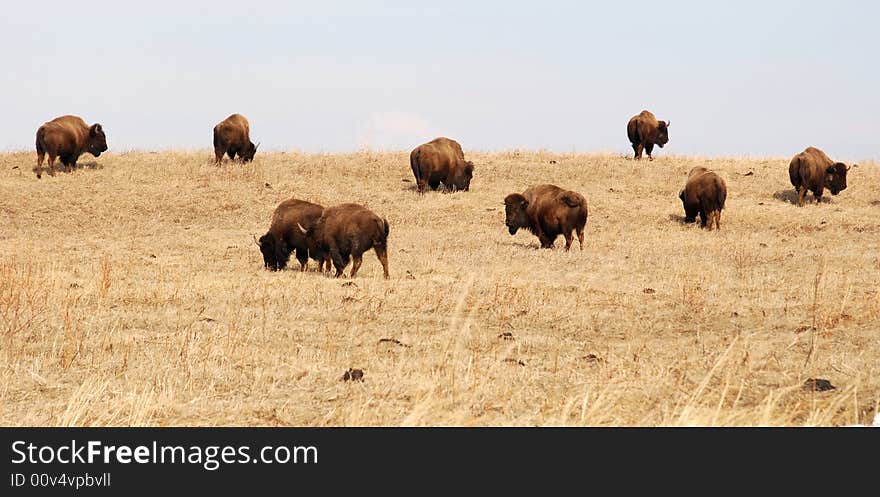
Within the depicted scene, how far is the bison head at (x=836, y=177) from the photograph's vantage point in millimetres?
28344

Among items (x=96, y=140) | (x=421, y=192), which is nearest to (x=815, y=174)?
(x=421, y=192)

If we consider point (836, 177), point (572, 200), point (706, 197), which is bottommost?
point (706, 197)

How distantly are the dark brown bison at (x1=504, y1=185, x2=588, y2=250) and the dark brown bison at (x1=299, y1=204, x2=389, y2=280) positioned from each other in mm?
5459

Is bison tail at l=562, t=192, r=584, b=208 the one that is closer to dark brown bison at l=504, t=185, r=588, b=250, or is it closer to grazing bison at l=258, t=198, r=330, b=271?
dark brown bison at l=504, t=185, r=588, b=250

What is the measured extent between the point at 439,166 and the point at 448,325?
18430 millimetres

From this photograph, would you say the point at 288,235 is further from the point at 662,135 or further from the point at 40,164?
the point at 662,135

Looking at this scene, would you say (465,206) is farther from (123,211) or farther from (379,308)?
(379,308)

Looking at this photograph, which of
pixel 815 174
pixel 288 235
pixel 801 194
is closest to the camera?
pixel 288 235

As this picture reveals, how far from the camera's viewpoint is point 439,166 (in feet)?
93.7

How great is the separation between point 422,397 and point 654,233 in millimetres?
17548

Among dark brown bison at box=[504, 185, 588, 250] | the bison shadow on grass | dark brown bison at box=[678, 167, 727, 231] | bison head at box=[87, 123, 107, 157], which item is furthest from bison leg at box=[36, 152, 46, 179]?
the bison shadow on grass

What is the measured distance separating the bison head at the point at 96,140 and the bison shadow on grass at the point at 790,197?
20.7 m

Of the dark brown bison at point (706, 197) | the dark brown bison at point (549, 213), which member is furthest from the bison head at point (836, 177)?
the dark brown bison at point (549, 213)
